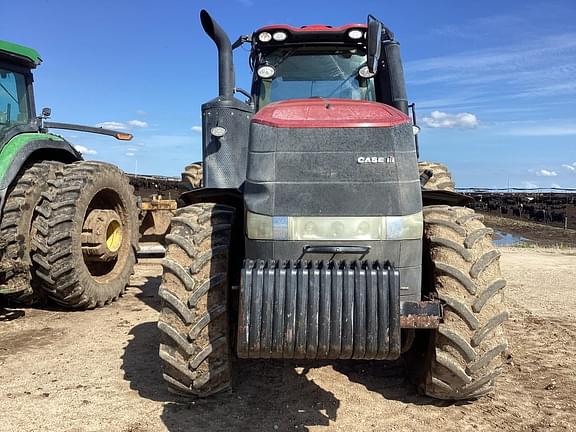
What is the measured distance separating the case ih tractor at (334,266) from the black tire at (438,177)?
2.21 meters

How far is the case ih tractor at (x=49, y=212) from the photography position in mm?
5793

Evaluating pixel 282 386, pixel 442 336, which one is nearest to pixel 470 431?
pixel 442 336

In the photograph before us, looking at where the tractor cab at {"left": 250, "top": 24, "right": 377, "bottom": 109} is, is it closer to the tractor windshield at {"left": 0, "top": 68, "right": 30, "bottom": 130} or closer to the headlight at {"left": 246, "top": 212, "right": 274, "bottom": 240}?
the headlight at {"left": 246, "top": 212, "right": 274, "bottom": 240}

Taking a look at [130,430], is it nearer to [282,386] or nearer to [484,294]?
[282,386]

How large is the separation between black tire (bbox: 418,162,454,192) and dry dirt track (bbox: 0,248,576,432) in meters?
1.69

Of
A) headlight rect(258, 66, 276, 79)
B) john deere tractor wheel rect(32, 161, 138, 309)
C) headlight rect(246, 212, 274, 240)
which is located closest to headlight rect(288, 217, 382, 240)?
headlight rect(246, 212, 274, 240)

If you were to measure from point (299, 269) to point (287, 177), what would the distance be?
0.56m

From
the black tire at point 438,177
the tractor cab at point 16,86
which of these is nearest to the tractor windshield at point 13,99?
the tractor cab at point 16,86

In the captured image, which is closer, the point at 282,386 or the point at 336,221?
the point at 336,221

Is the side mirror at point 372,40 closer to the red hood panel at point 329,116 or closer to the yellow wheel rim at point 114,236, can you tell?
the red hood panel at point 329,116

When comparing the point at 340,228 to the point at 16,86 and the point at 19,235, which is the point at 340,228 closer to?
the point at 19,235

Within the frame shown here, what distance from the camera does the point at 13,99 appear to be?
6.65 m

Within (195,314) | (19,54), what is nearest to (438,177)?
(195,314)

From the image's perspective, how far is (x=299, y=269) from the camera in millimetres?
3111
